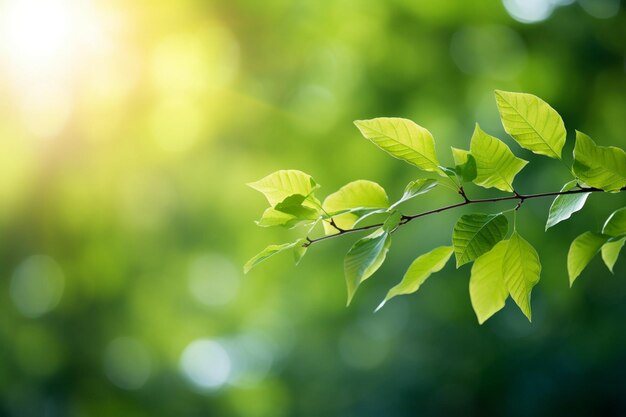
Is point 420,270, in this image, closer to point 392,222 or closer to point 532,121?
point 392,222

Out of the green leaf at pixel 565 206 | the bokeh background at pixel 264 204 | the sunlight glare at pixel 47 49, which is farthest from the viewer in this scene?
the sunlight glare at pixel 47 49

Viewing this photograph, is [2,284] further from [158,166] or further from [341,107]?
[341,107]

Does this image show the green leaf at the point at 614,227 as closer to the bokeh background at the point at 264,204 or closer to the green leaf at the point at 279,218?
the green leaf at the point at 279,218

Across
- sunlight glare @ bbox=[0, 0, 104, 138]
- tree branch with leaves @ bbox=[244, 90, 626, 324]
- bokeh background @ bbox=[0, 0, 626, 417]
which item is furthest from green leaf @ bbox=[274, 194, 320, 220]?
sunlight glare @ bbox=[0, 0, 104, 138]

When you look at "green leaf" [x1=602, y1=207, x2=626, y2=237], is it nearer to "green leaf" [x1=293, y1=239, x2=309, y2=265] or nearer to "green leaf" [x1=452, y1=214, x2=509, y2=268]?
"green leaf" [x1=452, y1=214, x2=509, y2=268]

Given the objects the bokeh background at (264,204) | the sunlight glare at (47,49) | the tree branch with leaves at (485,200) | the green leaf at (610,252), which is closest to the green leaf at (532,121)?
the tree branch with leaves at (485,200)

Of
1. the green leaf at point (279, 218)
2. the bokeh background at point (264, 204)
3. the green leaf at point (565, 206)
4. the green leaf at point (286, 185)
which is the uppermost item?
the green leaf at point (286, 185)
